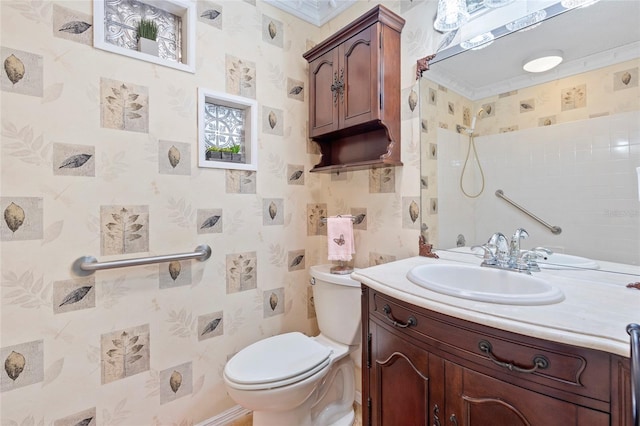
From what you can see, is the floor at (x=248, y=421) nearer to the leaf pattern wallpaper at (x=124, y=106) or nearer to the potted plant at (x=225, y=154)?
the potted plant at (x=225, y=154)

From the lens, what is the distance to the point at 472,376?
0.80 meters

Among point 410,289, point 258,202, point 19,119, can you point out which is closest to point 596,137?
point 410,289

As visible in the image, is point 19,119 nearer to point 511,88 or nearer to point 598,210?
point 511,88

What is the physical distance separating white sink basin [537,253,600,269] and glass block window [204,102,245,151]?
61.7 inches

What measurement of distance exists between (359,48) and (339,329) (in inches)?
58.3

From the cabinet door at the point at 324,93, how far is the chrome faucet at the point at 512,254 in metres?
0.99

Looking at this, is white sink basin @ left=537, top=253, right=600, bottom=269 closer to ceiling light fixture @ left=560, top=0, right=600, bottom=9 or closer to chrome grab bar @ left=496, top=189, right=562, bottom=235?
chrome grab bar @ left=496, top=189, right=562, bottom=235

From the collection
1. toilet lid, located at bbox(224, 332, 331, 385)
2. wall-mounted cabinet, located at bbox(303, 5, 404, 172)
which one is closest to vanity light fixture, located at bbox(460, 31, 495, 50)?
wall-mounted cabinet, located at bbox(303, 5, 404, 172)

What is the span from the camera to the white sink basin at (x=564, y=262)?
1.07 metres

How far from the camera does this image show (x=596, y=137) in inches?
40.4

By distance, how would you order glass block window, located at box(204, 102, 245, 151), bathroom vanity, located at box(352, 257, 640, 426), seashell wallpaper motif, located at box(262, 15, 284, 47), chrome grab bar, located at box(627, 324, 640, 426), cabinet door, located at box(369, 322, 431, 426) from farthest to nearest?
seashell wallpaper motif, located at box(262, 15, 284, 47) → glass block window, located at box(204, 102, 245, 151) → cabinet door, located at box(369, 322, 431, 426) → bathroom vanity, located at box(352, 257, 640, 426) → chrome grab bar, located at box(627, 324, 640, 426)

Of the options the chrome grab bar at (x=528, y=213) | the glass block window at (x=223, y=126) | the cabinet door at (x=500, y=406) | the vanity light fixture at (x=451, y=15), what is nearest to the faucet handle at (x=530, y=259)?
the chrome grab bar at (x=528, y=213)

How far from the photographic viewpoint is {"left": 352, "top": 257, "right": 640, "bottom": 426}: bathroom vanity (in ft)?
2.05

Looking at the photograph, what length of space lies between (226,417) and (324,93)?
188cm
